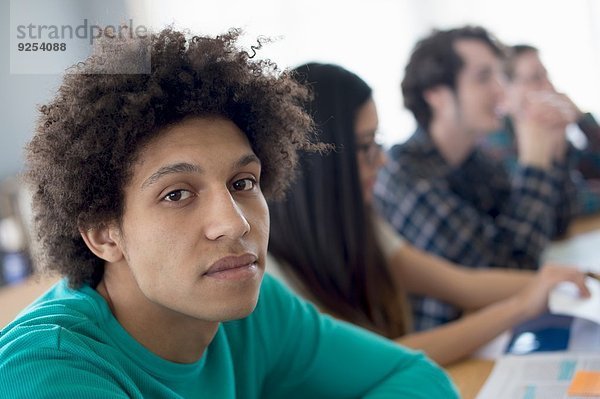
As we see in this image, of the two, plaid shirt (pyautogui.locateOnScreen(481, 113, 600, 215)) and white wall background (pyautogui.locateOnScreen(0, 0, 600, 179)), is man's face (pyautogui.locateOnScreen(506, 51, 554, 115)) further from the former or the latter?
white wall background (pyautogui.locateOnScreen(0, 0, 600, 179))

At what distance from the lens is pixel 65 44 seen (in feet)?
4.03

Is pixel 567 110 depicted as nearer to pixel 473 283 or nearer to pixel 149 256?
pixel 473 283

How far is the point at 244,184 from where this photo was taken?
895 millimetres

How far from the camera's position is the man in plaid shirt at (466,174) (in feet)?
5.90

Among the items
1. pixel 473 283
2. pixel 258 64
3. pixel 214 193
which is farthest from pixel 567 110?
pixel 214 193

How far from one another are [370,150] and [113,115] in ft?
2.33

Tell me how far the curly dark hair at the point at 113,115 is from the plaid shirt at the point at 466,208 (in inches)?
33.9

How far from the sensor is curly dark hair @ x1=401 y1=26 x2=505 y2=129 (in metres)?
2.25

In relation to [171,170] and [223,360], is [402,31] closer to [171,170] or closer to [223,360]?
[223,360]

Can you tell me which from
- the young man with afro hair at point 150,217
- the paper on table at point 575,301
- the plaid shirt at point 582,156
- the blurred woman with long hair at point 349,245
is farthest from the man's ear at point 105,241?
the plaid shirt at point 582,156

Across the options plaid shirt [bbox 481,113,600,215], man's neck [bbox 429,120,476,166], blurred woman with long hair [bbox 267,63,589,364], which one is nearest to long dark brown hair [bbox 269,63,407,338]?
blurred woman with long hair [bbox 267,63,589,364]

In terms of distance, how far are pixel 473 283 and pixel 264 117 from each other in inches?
33.1

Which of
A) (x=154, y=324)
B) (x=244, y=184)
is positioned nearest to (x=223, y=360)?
(x=154, y=324)

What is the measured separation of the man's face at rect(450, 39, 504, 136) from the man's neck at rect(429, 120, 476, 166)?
2 centimetres
